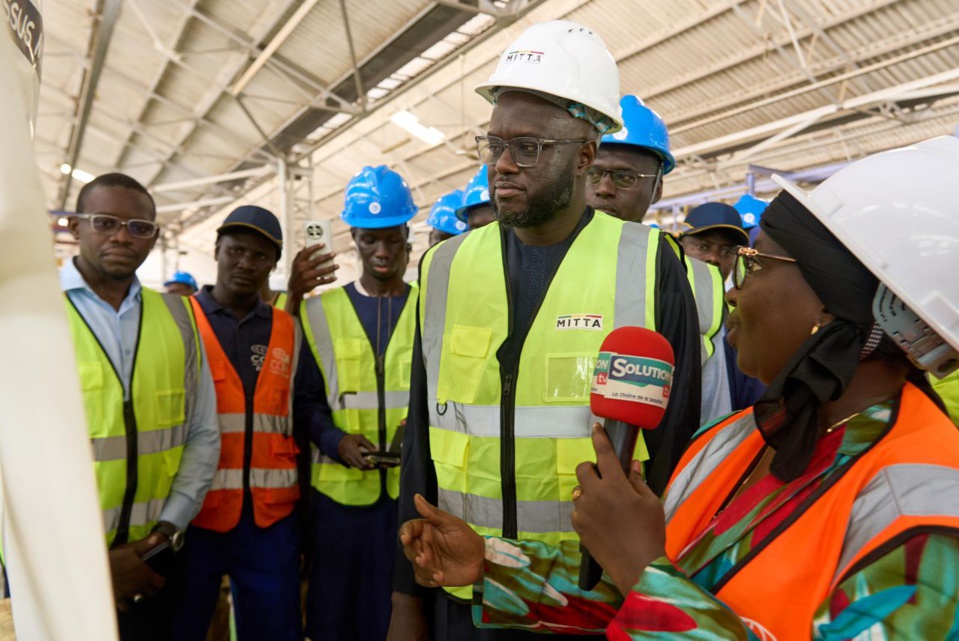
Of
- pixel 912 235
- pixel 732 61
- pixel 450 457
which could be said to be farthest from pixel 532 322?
pixel 732 61

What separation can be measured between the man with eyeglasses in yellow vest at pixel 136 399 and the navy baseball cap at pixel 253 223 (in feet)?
2.06

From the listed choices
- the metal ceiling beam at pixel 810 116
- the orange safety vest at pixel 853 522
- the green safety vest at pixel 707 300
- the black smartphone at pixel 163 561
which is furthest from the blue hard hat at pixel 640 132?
the metal ceiling beam at pixel 810 116

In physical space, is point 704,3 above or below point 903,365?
above

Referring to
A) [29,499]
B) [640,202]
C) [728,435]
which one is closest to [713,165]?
[640,202]

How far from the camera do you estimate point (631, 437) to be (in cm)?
129

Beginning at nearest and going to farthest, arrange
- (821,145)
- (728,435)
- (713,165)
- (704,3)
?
1. (728,435)
2. (704,3)
3. (821,145)
4. (713,165)

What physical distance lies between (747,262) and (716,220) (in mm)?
3320

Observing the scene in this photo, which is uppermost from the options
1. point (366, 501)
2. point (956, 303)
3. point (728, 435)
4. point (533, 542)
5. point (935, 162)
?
point (935, 162)

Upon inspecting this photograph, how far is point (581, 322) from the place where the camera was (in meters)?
1.80

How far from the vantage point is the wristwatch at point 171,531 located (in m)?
2.67

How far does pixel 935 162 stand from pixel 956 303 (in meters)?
0.23

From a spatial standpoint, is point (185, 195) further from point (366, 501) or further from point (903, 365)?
point (903, 365)

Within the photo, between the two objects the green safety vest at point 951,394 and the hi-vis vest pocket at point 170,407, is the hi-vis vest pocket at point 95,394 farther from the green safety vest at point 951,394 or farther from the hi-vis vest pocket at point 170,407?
the green safety vest at point 951,394

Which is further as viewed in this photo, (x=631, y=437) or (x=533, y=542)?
(x=533, y=542)
